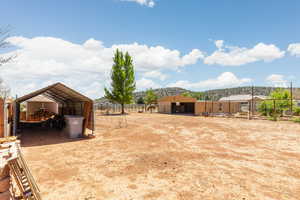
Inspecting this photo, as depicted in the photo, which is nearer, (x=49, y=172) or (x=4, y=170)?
(x=4, y=170)

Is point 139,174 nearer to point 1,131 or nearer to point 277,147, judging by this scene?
point 1,131

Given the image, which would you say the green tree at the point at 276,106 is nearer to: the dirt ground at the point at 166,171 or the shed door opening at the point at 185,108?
the shed door opening at the point at 185,108

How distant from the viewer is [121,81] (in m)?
34.1

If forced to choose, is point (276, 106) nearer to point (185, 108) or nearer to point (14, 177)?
point (185, 108)

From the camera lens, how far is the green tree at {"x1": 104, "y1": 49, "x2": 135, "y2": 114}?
33.8m

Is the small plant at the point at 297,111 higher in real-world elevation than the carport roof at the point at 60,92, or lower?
lower

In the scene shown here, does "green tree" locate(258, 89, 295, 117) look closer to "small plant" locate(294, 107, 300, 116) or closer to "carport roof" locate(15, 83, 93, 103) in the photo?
"small plant" locate(294, 107, 300, 116)

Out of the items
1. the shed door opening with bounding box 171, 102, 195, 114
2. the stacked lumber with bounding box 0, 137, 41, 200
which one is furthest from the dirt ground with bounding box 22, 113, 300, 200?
the shed door opening with bounding box 171, 102, 195, 114

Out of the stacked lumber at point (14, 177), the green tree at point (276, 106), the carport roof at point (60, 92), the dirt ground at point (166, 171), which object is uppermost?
the carport roof at point (60, 92)

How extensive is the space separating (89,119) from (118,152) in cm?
561

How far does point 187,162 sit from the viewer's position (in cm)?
666

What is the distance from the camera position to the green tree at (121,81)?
3384 cm

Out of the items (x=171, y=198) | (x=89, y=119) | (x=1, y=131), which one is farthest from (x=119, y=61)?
(x=171, y=198)

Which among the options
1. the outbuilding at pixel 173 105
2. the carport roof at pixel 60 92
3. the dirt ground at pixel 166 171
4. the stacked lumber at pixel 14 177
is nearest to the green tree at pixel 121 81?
the outbuilding at pixel 173 105
